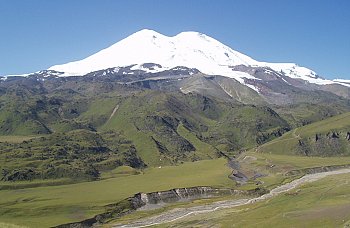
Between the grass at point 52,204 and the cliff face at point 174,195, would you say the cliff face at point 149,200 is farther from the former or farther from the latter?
the grass at point 52,204

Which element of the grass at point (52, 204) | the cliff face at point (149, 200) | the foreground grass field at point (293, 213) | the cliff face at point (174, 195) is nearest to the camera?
the foreground grass field at point (293, 213)

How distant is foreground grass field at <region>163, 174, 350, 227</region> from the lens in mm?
103250

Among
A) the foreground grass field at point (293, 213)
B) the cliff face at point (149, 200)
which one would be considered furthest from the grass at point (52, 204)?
the foreground grass field at point (293, 213)

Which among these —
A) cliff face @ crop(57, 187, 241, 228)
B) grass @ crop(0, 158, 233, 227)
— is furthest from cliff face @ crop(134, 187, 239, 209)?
grass @ crop(0, 158, 233, 227)

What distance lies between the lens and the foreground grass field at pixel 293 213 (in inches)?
4065

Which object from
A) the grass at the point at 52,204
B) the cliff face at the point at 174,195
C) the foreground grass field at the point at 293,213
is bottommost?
the foreground grass field at the point at 293,213

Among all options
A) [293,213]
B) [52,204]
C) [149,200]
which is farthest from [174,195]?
[293,213]

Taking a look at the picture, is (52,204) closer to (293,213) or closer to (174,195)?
(174,195)

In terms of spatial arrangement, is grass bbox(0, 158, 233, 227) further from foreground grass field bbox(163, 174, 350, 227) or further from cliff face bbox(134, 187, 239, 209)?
foreground grass field bbox(163, 174, 350, 227)

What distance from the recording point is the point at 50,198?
595 feet

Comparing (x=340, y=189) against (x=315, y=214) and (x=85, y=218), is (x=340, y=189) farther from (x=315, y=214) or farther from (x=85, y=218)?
(x=85, y=218)

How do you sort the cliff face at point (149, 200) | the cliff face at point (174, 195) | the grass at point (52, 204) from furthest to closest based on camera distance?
the cliff face at point (174, 195), the cliff face at point (149, 200), the grass at point (52, 204)

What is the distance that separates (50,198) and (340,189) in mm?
103241

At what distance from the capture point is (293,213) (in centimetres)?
11781
